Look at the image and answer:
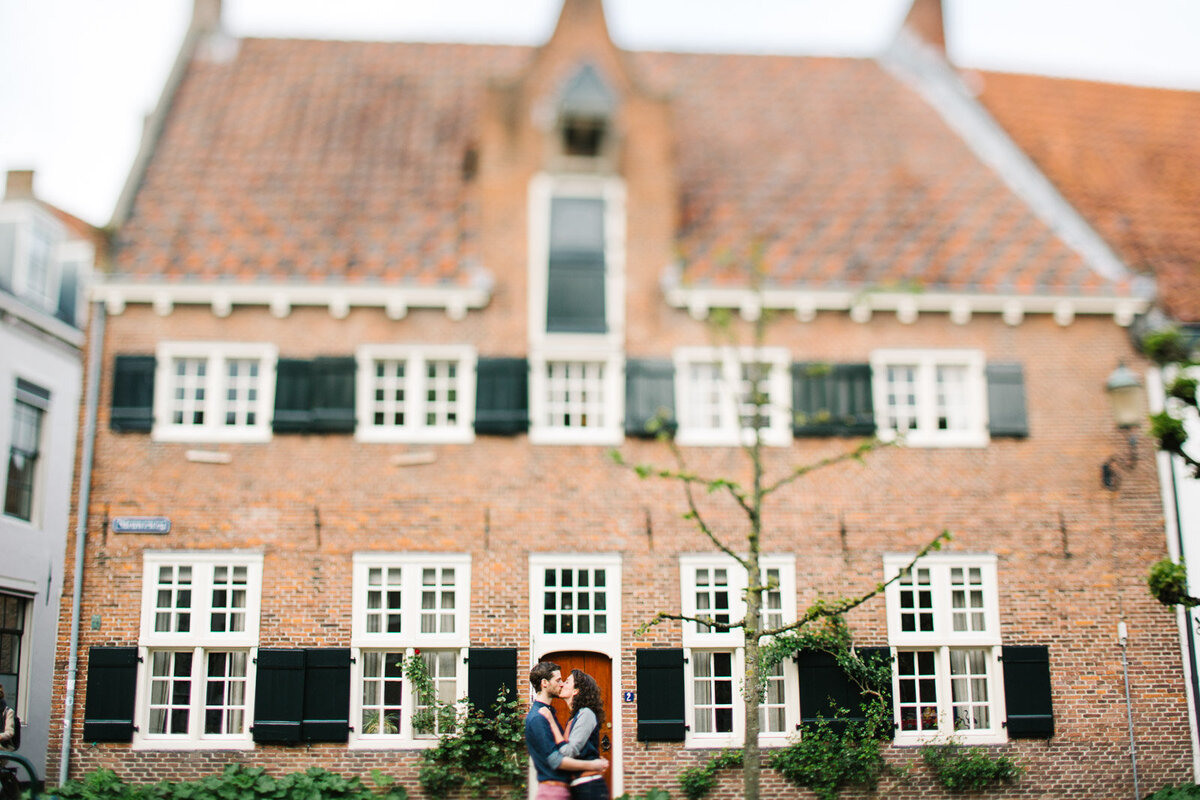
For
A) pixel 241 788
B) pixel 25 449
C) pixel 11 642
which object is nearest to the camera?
pixel 241 788

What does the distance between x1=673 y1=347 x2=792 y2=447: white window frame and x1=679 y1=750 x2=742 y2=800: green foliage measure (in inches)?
159

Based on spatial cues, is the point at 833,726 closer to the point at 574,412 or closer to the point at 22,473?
the point at 574,412

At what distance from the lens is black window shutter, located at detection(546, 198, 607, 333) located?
610 inches

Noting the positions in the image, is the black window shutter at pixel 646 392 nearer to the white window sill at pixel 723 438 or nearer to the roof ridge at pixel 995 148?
the white window sill at pixel 723 438

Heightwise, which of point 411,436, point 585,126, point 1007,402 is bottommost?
point 411,436

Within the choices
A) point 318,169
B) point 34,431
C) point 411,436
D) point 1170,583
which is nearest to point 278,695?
point 411,436

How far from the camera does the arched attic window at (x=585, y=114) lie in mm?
15656

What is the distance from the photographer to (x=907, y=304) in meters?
15.6

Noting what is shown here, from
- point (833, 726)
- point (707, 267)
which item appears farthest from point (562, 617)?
point (707, 267)

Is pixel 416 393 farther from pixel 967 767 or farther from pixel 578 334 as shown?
pixel 967 767

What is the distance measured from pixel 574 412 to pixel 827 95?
7.87m

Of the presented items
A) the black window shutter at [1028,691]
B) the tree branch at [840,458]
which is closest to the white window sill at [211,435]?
the tree branch at [840,458]

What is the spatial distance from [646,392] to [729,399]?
1194mm

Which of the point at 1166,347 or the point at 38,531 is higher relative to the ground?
the point at 1166,347
